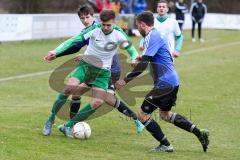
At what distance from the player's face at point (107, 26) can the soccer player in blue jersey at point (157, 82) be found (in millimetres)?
626

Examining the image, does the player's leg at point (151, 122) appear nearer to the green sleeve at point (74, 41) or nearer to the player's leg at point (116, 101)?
the player's leg at point (116, 101)

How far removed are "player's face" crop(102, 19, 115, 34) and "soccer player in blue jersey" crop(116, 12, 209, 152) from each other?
0.63m

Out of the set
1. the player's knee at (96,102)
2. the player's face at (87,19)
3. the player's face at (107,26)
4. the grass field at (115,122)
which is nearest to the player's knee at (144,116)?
the grass field at (115,122)

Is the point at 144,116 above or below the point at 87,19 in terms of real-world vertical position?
below

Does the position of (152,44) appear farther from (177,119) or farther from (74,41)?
(74,41)

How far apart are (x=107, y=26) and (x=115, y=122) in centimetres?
253

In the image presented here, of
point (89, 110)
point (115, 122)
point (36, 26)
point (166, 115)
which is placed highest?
point (166, 115)

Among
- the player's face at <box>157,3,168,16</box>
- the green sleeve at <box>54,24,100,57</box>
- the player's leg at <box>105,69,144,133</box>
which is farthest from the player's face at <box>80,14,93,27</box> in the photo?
the player's face at <box>157,3,168,16</box>

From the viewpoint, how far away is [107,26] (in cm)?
922

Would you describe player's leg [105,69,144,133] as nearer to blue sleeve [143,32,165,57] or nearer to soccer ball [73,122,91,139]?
soccer ball [73,122,91,139]

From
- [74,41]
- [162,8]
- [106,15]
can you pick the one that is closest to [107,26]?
[106,15]

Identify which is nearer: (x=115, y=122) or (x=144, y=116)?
(x=144, y=116)

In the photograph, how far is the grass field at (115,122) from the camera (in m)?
8.66

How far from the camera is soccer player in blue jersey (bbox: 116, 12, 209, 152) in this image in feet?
28.2
